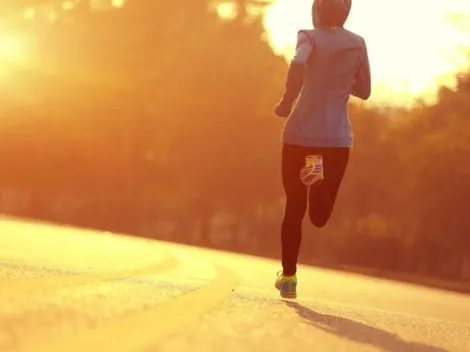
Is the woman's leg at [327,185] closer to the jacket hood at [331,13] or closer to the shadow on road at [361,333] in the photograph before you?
the jacket hood at [331,13]

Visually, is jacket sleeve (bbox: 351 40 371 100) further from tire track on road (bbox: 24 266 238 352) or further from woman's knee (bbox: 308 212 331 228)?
tire track on road (bbox: 24 266 238 352)

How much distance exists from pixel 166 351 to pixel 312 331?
1.44 metres

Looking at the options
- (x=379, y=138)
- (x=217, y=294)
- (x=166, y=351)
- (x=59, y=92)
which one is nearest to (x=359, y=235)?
(x=379, y=138)

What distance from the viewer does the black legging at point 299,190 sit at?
20.5 feet

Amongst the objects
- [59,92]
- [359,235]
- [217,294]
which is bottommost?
[359,235]

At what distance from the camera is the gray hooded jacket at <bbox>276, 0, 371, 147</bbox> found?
6176 mm

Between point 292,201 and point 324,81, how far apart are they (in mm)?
856

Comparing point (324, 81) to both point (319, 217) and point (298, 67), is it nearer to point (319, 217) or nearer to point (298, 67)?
point (298, 67)

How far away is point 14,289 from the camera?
4.36 metres

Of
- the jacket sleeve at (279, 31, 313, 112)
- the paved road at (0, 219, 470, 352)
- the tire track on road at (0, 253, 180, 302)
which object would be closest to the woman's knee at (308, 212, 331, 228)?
the paved road at (0, 219, 470, 352)

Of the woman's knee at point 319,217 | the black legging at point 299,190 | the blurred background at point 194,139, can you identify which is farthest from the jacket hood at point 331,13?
the blurred background at point 194,139

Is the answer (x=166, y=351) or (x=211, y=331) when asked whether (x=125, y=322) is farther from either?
(x=166, y=351)

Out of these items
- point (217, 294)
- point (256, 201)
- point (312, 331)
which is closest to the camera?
point (312, 331)

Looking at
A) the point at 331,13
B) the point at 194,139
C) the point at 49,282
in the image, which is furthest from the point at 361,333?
the point at 194,139
